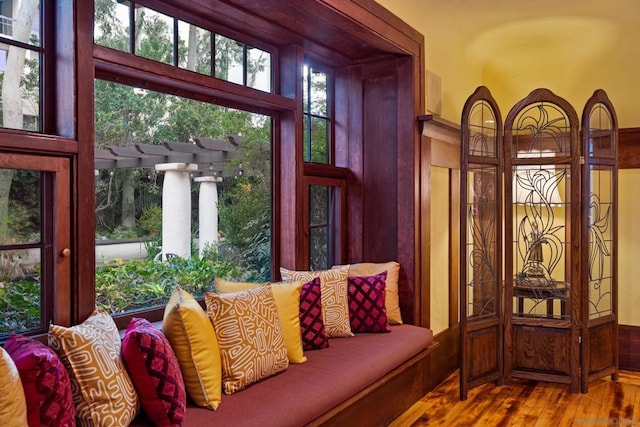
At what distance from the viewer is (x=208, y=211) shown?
9.96 feet

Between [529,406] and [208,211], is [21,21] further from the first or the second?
[529,406]

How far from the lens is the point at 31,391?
5.25 feet

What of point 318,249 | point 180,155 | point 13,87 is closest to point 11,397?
point 13,87

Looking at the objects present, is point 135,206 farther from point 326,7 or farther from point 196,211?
point 326,7

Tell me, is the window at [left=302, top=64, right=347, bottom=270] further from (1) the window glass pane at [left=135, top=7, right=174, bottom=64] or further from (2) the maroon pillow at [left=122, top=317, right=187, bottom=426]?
(2) the maroon pillow at [left=122, top=317, right=187, bottom=426]

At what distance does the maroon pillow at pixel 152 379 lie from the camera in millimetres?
1927

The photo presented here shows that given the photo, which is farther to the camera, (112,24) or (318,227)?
(318,227)

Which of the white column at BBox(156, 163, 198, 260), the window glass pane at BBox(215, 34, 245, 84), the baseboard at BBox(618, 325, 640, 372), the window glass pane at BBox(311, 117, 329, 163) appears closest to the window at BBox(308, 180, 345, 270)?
the window glass pane at BBox(311, 117, 329, 163)

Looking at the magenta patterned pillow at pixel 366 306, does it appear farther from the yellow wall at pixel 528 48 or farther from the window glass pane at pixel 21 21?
the window glass pane at pixel 21 21

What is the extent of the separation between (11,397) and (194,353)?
0.76 metres

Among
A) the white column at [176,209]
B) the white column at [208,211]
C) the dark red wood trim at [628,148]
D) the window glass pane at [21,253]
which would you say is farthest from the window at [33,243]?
the dark red wood trim at [628,148]

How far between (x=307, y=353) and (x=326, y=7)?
1824mm

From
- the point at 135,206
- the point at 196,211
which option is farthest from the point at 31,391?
the point at 196,211

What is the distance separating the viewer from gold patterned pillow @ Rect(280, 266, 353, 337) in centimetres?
318
